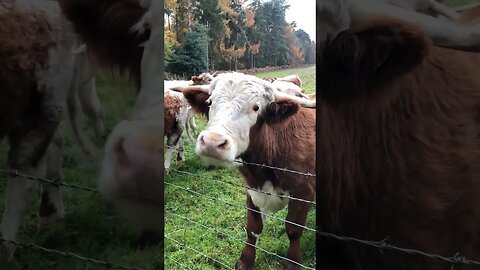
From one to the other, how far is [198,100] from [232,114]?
0.76ft

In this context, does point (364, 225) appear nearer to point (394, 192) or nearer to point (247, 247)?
point (394, 192)

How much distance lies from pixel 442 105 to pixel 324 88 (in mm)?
398

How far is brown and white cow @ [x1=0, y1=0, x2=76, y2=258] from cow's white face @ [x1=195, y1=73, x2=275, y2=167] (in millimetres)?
818

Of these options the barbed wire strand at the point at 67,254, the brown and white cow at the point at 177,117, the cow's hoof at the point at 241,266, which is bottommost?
the barbed wire strand at the point at 67,254

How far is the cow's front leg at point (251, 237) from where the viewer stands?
220 cm

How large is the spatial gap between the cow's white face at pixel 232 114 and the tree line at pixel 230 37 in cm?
11

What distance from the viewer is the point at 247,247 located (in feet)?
7.27

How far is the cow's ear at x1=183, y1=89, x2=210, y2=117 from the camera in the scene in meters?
2.22

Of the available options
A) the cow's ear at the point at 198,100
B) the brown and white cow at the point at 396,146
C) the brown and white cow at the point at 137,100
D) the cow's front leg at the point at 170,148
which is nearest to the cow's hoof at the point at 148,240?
the brown and white cow at the point at 137,100

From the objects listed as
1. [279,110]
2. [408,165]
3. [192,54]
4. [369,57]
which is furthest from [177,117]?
[408,165]

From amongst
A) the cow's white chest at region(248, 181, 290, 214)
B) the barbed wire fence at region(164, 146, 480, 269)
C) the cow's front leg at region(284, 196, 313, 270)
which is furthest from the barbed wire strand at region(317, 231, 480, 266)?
the cow's white chest at region(248, 181, 290, 214)

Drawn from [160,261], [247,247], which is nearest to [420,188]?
[247,247]

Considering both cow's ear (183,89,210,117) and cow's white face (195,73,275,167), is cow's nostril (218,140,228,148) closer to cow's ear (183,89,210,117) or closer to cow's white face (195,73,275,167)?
cow's white face (195,73,275,167)

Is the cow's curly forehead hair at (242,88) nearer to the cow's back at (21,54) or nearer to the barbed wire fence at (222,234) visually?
the barbed wire fence at (222,234)
